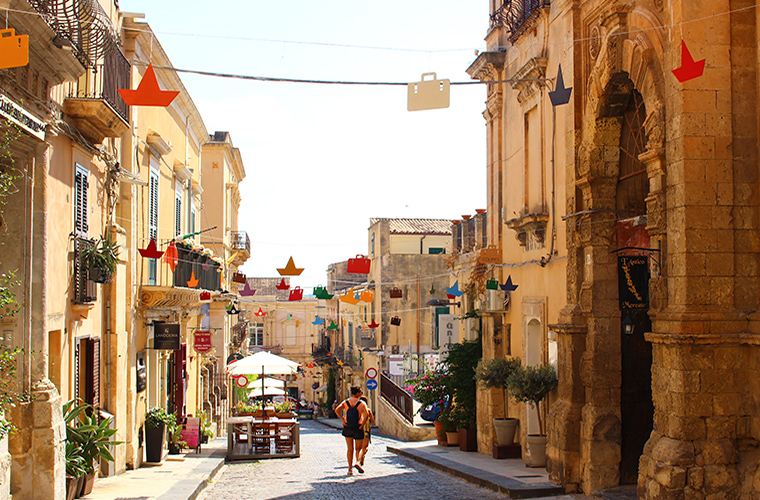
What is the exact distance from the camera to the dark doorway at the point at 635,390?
1048 centimetres

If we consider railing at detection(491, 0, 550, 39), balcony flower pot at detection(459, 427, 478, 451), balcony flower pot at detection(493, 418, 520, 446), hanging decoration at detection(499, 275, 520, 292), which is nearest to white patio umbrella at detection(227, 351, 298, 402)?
balcony flower pot at detection(459, 427, 478, 451)

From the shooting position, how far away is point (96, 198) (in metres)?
11.4

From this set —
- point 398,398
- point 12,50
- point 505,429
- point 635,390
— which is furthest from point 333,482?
point 398,398

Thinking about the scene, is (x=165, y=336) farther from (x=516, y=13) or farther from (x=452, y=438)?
(x=516, y=13)

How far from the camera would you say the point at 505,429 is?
564 inches

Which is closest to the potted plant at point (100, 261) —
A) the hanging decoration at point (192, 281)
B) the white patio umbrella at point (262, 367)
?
the hanging decoration at point (192, 281)

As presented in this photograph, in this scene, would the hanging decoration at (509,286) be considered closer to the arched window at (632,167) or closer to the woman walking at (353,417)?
the woman walking at (353,417)

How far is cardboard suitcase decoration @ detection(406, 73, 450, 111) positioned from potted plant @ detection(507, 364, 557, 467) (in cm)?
504

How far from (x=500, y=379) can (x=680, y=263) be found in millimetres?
6263

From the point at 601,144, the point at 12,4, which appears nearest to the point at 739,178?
the point at 601,144

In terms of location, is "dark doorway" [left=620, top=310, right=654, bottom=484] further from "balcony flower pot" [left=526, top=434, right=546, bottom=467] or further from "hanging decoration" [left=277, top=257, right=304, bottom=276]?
"hanging decoration" [left=277, top=257, right=304, bottom=276]

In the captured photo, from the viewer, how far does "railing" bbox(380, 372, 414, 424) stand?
24.2 meters

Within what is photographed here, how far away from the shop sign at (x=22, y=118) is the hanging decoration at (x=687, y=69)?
604 centimetres

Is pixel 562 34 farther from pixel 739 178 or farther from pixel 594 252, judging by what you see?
pixel 739 178
